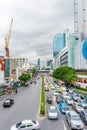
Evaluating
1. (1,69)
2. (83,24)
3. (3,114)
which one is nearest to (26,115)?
(3,114)

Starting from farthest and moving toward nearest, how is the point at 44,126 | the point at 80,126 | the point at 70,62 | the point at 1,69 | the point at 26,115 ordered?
the point at 70,62 < the point at 1,69 < the point at 26,115 < the point at 44,126 < the point at 80,126

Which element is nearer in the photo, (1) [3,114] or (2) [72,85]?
(1) [3,114]

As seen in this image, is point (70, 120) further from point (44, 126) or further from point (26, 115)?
point (26, 115)

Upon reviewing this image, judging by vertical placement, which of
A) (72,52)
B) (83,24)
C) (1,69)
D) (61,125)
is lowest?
(61,125)

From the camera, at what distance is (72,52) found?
432ft

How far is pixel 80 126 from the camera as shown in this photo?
2720 cm

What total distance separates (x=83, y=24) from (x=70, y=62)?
2422cm

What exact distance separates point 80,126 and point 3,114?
50.8 feet

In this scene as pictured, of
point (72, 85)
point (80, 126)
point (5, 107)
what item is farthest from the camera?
point (72, 85)

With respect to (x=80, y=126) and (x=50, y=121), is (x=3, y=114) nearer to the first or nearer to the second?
(x=50, y=121)

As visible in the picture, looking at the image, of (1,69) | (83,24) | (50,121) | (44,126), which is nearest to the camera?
(44,126)

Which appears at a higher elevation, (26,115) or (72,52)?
(72,52)

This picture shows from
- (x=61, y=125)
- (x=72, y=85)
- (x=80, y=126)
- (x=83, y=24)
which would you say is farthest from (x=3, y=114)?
(x=83, y=24)

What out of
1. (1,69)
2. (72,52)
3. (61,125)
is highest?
(72,52)
